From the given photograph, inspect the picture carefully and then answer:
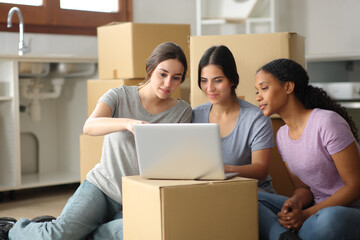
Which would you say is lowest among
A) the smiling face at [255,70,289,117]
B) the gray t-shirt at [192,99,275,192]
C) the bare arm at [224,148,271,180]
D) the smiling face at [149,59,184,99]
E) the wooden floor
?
the wooden floor

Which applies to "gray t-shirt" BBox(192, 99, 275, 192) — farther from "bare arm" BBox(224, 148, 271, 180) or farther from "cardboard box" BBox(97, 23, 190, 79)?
"cardboard box" BBox(97, 23, 190, 79)

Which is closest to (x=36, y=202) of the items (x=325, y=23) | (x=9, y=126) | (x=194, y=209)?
(x=9, y=126)

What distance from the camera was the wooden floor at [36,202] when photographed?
2.57 meters

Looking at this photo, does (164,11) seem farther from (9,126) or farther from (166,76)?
(166,76)

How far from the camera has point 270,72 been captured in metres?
1.65

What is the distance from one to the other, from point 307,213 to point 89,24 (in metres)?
2.34

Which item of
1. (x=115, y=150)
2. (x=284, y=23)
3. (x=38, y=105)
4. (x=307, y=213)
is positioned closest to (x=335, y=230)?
(x=307, y=213)

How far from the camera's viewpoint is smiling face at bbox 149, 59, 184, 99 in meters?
1.73

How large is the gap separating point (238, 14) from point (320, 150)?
234 centimetres

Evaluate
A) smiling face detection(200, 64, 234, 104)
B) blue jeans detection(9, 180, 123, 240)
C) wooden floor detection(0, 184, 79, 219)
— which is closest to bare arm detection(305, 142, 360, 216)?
smiling face detection(200, 64, 234, 104)

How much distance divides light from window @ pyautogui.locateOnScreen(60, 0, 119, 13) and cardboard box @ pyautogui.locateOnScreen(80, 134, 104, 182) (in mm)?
1145

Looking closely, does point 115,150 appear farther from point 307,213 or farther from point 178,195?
point 307,213

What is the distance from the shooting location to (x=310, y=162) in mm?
1555

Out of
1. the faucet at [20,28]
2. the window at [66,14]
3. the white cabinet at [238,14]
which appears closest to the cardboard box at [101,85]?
the faucet at [20,28]
